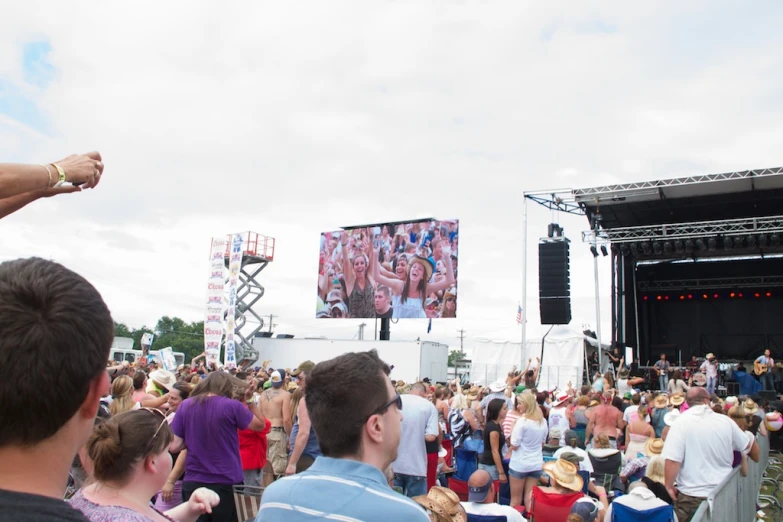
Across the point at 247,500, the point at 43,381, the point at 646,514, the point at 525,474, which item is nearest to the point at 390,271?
the point at 525,474

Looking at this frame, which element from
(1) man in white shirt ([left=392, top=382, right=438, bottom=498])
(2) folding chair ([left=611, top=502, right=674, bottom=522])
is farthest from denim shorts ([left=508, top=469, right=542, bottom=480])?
(2) folding chair ([left=611, top=502, right=674, bottom=522])

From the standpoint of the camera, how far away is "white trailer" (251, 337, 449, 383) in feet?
77.3

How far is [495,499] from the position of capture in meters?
7.47

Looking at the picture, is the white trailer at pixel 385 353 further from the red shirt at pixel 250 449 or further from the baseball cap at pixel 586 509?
the baseball cap at pixel 586 509

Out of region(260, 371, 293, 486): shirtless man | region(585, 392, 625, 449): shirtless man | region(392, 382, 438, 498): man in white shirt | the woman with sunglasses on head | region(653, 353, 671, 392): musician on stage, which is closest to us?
the woman with sunglasses on head

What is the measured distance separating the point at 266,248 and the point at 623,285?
18161 millimetres

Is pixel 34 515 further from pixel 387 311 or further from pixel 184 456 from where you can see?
pixel 387 311

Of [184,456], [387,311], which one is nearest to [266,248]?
[387,311]

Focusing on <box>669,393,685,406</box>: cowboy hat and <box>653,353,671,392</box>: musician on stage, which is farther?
<box>653,353,671,392</box>: musician on stage

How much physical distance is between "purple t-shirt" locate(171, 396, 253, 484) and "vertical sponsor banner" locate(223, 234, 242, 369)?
796 inches

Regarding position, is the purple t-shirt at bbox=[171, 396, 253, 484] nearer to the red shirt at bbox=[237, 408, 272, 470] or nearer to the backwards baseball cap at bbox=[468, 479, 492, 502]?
the red shirt at bbox=[237, 408, 272, 470]

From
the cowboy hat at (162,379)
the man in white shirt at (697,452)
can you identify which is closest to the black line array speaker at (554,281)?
the man in white shirt at (697,452)

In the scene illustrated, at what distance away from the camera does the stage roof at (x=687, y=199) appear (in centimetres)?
1590

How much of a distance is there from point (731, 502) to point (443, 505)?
3.22 meters
